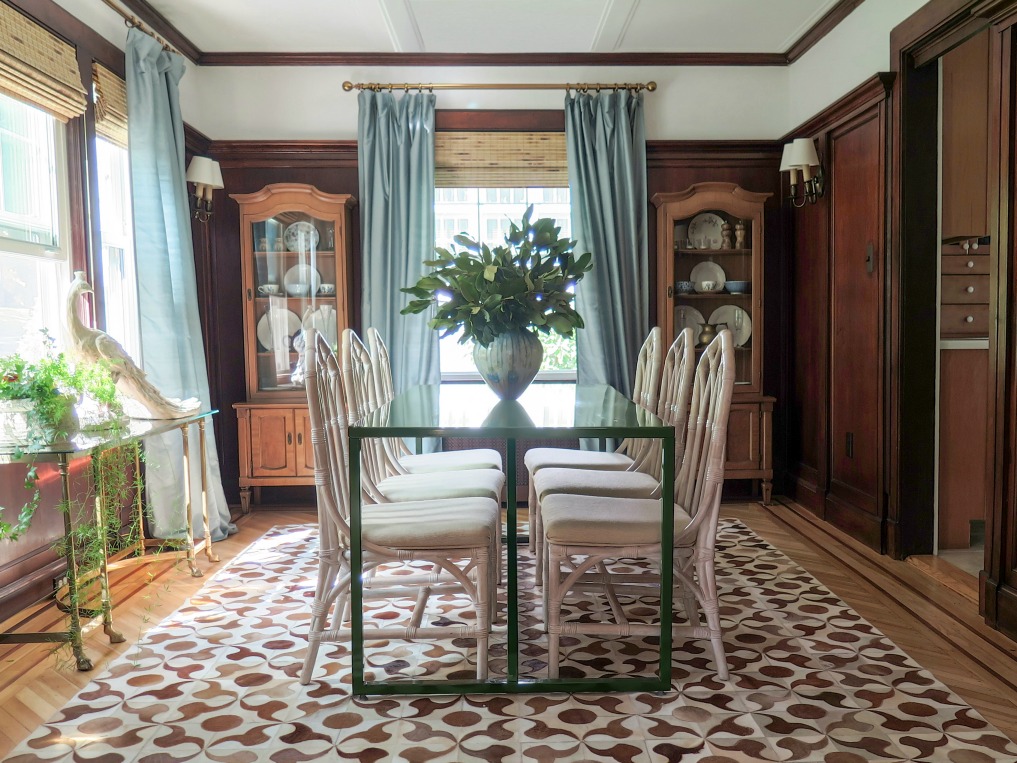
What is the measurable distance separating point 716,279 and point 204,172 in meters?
3.00

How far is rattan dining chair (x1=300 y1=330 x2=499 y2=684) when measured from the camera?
2.25 meters

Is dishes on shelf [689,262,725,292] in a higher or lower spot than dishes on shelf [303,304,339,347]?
higher

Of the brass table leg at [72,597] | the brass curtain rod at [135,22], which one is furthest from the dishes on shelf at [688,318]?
the brass table leg at [72,597]

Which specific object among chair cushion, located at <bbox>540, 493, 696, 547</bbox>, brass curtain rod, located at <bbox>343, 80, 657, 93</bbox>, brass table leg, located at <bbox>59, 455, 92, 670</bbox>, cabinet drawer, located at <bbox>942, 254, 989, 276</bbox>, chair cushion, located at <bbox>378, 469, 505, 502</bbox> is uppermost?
brass curtain rod, located at <bbox>343, 80, 657, 93</bbox>

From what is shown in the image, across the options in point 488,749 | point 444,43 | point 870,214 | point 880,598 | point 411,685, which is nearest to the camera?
point 488,749

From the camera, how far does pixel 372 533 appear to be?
2283mm

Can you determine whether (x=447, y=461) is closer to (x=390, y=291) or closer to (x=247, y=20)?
(x=390, y=291)

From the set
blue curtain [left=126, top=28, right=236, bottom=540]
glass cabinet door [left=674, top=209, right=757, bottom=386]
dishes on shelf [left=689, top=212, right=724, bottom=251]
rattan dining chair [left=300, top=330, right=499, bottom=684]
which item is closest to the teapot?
glass cabinet door [left=674, top=209, right=757, bottom=386]

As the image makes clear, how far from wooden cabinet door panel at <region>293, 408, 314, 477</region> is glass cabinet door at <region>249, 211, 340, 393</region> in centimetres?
19

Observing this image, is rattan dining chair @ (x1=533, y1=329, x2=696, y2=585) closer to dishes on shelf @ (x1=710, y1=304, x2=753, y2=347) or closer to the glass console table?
the glass console table

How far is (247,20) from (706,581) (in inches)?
145

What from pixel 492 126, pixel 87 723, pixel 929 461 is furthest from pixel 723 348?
pixel 492 126

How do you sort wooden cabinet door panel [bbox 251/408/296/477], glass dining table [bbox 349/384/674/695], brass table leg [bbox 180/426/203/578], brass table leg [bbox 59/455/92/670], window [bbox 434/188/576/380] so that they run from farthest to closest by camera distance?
window [bbox 434/188/576/380]
wooden cabinet door panel [bbox 251/408/296/477]
brass table leg [bbox 180/426/203/578]
brass table leg [bbox 59/455/92/670]
glass dining table [bbox 349/384/674/695]

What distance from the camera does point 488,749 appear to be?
197cm
